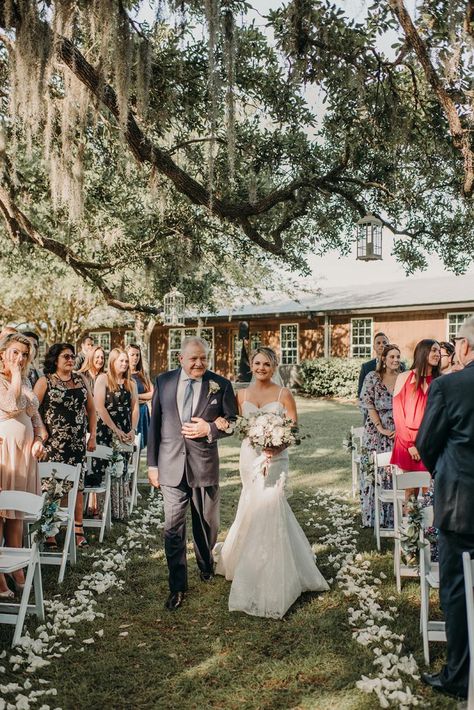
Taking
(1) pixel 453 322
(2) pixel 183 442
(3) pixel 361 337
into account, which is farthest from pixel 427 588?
(3) pixel 361 337

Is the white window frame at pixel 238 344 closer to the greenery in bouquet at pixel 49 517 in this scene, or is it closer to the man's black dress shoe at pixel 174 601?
the man's black dress shoe at pixel 174 601

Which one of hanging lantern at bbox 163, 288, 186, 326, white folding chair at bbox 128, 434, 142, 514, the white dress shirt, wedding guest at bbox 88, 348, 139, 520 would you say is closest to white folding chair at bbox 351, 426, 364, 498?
white folding chair at bbox 128, 434, 142, 514

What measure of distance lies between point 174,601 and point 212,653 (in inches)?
33.2

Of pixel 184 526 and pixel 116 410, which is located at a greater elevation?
pixel 116 410

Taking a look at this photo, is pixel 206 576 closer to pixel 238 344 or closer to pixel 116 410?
pixel 116 410

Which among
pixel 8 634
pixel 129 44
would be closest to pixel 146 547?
pixel 8 634

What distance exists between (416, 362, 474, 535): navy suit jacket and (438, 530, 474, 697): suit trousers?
0.11m

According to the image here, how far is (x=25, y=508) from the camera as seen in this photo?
454cm

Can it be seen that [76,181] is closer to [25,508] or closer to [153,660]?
[25,508]

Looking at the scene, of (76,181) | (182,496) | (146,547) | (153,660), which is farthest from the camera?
(76,181)

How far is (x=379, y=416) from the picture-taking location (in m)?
7.05

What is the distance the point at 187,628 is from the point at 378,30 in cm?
565

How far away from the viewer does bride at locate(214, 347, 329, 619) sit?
481 cm

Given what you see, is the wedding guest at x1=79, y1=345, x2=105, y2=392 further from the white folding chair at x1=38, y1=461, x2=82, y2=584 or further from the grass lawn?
the grass lawn
